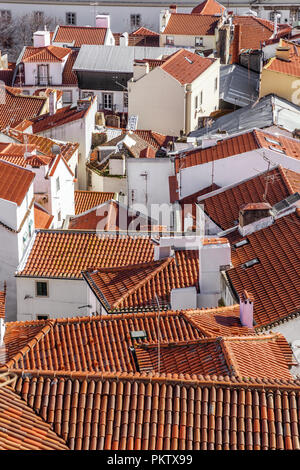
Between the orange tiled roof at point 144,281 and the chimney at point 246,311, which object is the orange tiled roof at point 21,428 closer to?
the chimney at point 246,311

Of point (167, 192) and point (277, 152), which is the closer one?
point (277, 152)

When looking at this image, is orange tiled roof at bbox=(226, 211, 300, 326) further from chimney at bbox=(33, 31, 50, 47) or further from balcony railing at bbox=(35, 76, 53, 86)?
chimney at bbox=(33, 31, 50, 47)

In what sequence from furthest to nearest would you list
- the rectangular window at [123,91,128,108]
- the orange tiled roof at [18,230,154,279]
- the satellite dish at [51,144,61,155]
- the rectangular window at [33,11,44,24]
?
the rectangular window at [33,11,44,24] < the rectangular window at [123,91,128,108] < the satellite dish at [51,144,61,155] < the orange tiled roof at [18,230,154,279]

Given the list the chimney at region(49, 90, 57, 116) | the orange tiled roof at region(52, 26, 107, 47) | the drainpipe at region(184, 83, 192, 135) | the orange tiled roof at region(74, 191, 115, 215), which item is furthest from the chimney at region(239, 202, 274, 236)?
the orange tiled roof at region(52, 26, 107, 47)

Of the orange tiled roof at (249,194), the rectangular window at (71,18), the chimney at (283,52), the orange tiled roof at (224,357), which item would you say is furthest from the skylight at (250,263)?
the rectangular window at (71,18)

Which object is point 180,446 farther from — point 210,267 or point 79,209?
point 79,209
